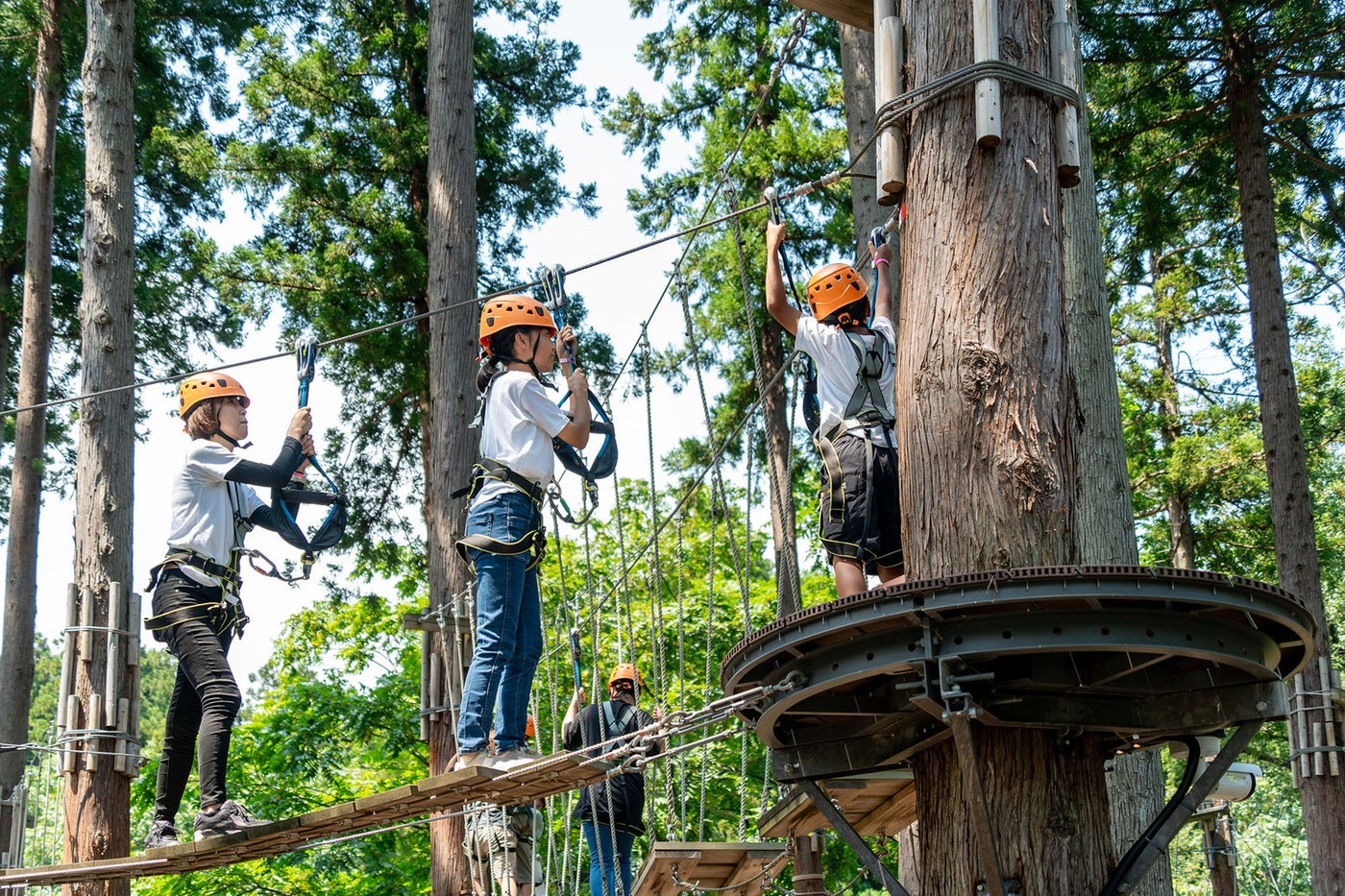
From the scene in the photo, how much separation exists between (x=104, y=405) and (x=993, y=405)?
569cm

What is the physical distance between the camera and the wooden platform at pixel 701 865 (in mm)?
5973

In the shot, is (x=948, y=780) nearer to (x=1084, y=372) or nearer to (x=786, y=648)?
(x=786, y=648)

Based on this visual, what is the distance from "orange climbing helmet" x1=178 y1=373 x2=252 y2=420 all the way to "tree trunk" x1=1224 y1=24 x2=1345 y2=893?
272 inches

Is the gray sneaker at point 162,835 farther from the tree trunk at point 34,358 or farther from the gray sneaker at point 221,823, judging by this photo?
the tree trunk at point 34,358

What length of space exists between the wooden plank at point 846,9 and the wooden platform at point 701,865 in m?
3.24

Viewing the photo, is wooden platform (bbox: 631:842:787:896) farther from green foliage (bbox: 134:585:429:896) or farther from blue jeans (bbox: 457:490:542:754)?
green foliage (bbox: 134:585:429:896)

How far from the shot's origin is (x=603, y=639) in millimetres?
16938

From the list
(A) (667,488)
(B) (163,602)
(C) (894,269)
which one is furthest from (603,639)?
(B) (163,602)

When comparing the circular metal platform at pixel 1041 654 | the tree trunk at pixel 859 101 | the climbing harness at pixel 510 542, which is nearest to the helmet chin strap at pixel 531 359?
the climbing harness at pixel 510 542

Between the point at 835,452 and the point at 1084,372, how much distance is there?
2.30m

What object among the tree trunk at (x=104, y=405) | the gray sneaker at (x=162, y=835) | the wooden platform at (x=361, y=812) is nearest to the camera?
the wooden platform at (x=361, y=812)

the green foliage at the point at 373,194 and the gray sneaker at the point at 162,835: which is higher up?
the green foliage at the point at 373,194

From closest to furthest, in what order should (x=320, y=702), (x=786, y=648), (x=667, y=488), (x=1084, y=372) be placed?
(x=786, y=648) < (x=1084, y=372) < (x=320, y=702) < (x=667, y=488)

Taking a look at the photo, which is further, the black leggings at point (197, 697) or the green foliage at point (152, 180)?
the green foliage at point (152, 180)
